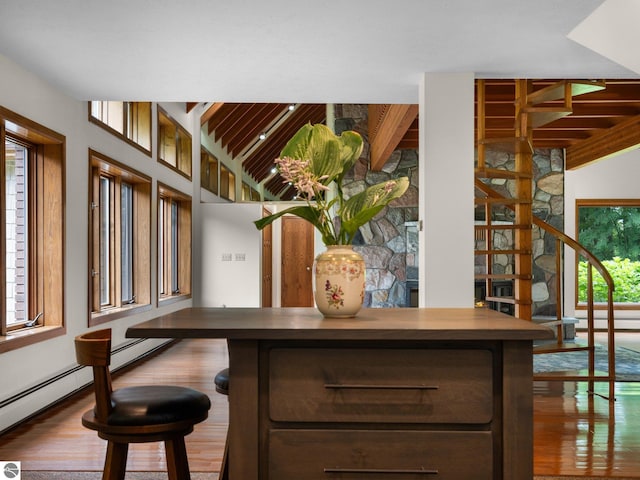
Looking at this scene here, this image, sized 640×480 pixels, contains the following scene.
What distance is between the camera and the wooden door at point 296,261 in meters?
11.9

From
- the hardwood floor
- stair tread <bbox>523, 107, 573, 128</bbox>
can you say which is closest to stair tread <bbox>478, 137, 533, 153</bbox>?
stair tread <bbox>523, 107, 573, 128</bbox>

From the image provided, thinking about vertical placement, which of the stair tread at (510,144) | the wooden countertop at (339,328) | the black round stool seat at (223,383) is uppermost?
the stair tread at (510,144)

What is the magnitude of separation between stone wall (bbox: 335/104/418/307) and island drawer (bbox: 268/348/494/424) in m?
6.98

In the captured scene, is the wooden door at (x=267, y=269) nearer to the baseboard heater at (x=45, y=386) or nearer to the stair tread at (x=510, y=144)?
the baseboard heater at (x=45, y=386)

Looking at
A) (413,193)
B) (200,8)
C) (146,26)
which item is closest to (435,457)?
(200,8)

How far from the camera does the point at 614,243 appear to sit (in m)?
10.1

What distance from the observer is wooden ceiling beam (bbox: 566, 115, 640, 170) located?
305 inches

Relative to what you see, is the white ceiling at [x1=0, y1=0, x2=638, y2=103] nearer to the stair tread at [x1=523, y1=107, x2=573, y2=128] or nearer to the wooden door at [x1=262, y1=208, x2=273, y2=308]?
the stair tread at [x1=523, y1=107, x2=573, y2=128]

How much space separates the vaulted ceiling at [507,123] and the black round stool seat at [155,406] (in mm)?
3985

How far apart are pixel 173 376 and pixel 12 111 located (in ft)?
9.06

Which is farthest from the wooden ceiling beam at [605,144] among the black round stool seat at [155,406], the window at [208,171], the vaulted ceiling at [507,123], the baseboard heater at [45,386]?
the black round stool seat at [155,406]

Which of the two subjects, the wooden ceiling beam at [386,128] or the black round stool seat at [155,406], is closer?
the black round stool seat at [155,406]

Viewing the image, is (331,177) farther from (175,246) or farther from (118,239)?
(175,246)

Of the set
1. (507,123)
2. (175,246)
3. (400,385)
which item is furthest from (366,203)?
(175,246)
